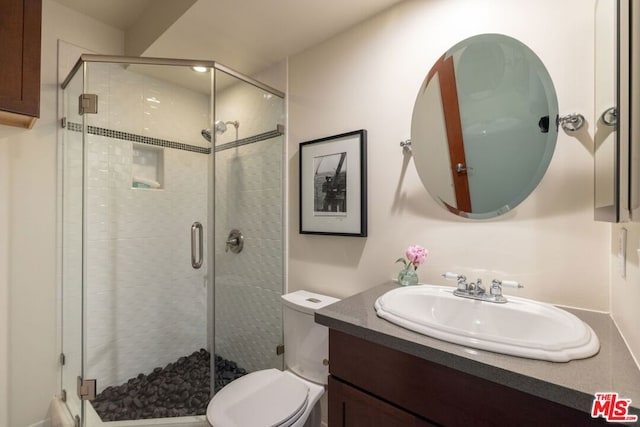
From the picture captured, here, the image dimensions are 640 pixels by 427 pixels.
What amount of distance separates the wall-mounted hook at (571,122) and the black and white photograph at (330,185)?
0.93m

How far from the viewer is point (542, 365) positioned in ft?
2.14

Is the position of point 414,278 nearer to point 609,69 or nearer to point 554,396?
point 554,396

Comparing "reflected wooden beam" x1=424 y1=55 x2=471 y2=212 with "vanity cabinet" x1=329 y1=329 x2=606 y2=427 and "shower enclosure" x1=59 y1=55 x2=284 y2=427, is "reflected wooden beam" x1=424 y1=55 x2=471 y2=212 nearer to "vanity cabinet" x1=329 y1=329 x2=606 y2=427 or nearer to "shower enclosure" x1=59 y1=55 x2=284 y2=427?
"vanity cabinet" x1=329 y1=329 x2=606 y2=427

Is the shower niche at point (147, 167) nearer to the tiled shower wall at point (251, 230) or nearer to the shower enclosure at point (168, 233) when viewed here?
the shower enclosure at point (168, 233)

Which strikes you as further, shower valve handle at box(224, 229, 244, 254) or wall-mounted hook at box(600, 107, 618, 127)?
shower valve handle at box(224, 229, 244, 254)

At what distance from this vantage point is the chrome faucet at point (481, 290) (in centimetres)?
105

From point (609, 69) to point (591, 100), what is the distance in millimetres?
312

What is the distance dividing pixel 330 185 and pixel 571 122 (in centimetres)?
108

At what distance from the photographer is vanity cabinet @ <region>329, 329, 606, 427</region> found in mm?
641

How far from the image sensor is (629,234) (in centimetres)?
78

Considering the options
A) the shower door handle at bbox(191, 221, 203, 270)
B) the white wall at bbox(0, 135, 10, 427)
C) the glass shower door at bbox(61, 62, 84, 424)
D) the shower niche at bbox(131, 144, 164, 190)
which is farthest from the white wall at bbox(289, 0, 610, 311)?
the white wall at bbox(0, 135, 10, 427)

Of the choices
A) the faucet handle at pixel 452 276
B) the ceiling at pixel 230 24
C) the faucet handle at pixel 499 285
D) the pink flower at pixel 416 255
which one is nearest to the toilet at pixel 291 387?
the pink flower at pixel 416 255

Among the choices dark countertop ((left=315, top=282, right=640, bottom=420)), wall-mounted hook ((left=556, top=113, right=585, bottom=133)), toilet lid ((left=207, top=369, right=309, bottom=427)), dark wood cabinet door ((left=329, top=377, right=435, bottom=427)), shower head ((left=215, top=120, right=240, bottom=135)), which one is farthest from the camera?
shower head ((left=215, top=120, right=240, bottom=135))

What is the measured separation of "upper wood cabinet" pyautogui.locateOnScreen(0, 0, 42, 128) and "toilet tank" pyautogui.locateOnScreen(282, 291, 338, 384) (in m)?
1.60
